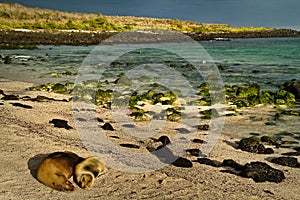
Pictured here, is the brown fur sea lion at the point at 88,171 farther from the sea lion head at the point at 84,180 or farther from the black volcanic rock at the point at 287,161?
the black volcanic rock at the point at 287,161

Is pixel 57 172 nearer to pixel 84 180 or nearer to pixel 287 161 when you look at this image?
pixel 84 180

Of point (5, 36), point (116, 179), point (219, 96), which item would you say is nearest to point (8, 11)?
point (5, 36)

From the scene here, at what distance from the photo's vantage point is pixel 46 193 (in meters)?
3.54

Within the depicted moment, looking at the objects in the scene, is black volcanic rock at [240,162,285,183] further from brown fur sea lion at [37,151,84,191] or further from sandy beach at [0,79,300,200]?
brown fur sea lion at [37,151,84,191]

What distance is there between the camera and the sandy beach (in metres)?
3.63

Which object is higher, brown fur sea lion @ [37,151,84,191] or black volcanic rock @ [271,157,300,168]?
brown fur sea lion @ [37,151,84,191]

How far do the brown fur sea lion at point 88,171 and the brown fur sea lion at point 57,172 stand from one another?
0.08m

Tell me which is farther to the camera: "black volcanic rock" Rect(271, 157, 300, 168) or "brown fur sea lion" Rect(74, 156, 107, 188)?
"black volcanic rock" Rect(271, 157, 300, 168)

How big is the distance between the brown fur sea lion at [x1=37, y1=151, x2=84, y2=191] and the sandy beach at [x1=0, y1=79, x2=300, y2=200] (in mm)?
67

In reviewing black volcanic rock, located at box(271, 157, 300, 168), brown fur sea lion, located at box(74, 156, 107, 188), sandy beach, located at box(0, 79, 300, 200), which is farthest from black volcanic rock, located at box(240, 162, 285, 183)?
brown fur sea lion, located at box(74, 156, 107, 188)

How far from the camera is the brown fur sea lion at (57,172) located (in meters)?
3.62

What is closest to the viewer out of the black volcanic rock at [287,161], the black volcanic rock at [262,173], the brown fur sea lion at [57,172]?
the brown fur sea lion at [57,172]

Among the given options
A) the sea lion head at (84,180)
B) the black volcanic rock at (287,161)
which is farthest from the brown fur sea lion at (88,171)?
the black volcanic rock at (287,161)

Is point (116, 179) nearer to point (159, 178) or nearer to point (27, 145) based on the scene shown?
point (159, 178)
